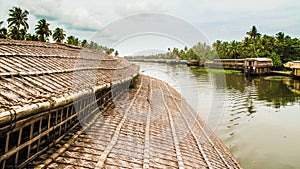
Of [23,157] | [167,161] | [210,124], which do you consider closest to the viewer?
[23,157]

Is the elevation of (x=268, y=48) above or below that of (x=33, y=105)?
above

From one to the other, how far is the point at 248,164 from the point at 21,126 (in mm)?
6568

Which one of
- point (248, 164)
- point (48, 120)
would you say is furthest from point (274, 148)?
point (48, 120)

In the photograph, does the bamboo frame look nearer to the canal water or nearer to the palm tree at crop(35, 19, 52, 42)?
the canal water

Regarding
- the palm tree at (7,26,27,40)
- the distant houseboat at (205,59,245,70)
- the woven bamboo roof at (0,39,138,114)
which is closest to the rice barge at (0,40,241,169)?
the woven bamboo roof at (0,39,138,114)

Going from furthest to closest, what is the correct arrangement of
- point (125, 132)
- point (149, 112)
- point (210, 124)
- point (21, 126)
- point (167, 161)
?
1. point (210, 124)
2. point (149, 112)
3. point (125, 132)
4. point (167, 161)
5. point (21, 126)

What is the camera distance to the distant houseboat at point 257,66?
33125 mm

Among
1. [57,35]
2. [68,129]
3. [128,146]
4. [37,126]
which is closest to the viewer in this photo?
[37,126]

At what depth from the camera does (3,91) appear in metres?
1.74

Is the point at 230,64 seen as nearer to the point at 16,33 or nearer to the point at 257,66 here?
the point at 257,66

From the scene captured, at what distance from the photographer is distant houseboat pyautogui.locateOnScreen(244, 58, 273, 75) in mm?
33125

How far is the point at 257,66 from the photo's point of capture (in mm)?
33344

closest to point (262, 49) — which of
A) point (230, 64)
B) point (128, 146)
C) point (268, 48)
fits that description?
point (268, 48)

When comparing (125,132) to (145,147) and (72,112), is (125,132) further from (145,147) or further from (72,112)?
(72,112)
